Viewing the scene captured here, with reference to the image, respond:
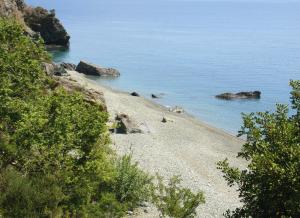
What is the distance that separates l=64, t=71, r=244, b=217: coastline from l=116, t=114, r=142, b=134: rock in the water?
33.8 inches

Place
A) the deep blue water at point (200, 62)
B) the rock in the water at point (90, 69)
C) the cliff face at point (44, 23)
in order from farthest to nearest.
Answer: the cliff face at point (44, 23)
the rock in the water at point (90, 69)
the deep blue water at point (200, 62)

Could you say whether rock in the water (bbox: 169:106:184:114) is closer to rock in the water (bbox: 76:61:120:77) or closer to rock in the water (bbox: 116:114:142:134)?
rock in the water (bbox: 116:114:142:134)

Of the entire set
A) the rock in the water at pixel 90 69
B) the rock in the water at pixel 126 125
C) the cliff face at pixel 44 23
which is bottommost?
the rock in the water at pixel 126 125

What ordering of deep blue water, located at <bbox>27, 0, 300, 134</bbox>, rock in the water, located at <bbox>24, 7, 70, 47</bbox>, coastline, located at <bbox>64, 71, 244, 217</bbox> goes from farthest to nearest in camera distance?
1. rock in the water, located at <bbox>24, 7, 70, 47</bbox>
2. deep blue water, located at <bbox>27, 0, 300, 134</bbox>
3. coastline, located at <bbox>64, 71, 244, 217</bbox>

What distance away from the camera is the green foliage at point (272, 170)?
11.9 m

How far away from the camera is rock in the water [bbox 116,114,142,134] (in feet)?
147

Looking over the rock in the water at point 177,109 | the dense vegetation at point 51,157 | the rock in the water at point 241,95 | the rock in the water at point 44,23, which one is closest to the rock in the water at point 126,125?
the rock in the water at point 177,109

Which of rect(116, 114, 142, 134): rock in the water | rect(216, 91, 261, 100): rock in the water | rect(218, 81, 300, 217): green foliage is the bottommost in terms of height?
rect(116, 114, 142, 134): rock in the water

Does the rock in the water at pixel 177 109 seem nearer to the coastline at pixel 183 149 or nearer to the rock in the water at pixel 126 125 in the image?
the coastline at pixel 183 149

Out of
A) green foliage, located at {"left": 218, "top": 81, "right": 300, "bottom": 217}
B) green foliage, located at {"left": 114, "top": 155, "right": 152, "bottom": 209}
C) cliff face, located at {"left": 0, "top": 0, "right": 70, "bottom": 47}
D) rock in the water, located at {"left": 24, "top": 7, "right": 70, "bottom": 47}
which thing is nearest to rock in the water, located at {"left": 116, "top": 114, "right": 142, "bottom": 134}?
green foliage, located at {"left": 114, "top": 155, "right": 152, "bottom": 209}

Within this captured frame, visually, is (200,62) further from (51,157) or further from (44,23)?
(51,157)

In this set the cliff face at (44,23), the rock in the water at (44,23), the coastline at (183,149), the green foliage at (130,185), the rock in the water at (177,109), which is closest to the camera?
the green foliage at (130,185)

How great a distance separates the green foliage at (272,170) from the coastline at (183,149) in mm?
12902

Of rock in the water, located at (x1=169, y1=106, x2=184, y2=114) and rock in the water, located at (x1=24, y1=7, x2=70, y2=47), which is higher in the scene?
rock in the water, located at (x1=24, y1=7, x2=70, y2=47)
